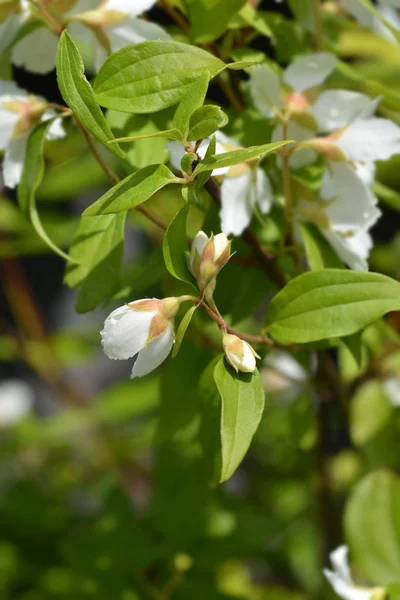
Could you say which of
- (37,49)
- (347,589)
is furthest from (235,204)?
(347,589)

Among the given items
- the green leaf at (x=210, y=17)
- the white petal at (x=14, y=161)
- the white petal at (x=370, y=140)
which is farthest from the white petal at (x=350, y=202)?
the white petal at (x=14, y=161)

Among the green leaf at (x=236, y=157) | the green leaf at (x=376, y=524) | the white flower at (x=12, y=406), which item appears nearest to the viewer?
the green leaf at (x=236, y=157)

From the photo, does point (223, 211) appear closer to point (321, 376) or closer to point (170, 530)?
point (321, 376)

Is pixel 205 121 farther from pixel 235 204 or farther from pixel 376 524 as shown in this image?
pixel 376 524

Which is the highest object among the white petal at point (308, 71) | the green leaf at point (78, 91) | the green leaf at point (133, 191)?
the green leaf at point (78, 91)

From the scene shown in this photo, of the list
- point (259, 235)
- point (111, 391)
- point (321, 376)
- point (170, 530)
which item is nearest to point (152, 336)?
point (259, 235)

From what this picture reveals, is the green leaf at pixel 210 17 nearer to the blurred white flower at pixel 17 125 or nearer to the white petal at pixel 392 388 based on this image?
the blurred white flower at pixel 17 125

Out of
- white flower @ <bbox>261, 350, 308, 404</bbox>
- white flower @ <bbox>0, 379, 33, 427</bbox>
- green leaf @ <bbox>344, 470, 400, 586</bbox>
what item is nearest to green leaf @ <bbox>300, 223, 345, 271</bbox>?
green leaf @ <bbox>344, 470, 400, 586</bbox>
